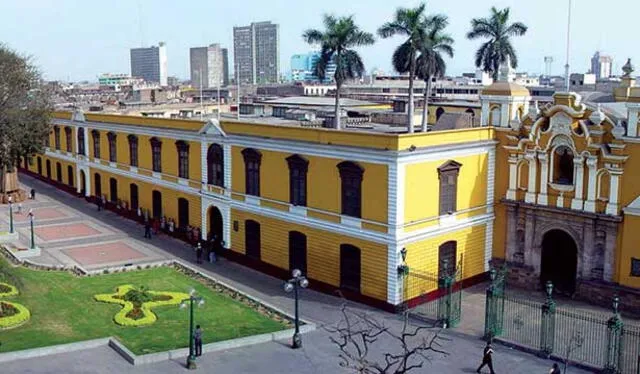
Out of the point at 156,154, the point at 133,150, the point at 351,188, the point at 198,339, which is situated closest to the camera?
the point at 198,339

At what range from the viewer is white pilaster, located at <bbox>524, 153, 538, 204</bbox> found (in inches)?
1241

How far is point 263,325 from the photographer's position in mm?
27562

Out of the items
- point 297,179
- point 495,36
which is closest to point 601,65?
point 495,36

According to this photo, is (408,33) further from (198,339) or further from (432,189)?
(198,339)

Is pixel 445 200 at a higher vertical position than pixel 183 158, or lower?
lower

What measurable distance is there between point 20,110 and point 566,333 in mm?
37856

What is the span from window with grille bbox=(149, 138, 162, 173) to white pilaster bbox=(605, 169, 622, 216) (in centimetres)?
2560

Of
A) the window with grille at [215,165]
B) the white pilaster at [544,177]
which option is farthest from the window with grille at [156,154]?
the white pilaster at [544,177]

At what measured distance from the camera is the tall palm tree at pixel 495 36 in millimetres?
46219

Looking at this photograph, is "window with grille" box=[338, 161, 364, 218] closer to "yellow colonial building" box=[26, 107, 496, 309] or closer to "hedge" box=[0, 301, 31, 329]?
"yellow colonial building" box=[26, 107, 496, 309]

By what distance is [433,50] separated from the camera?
40906 mm

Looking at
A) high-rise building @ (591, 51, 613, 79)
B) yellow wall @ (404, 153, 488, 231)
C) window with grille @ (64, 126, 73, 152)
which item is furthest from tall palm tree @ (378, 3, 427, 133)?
high-rise building @ (591, 51, 613, 79)

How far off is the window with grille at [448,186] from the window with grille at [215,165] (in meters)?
12.5

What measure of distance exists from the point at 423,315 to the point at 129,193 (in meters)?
25.5
